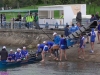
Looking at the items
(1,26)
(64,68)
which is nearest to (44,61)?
(64,68)

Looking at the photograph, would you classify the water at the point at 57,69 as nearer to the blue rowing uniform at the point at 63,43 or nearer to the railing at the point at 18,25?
the blue rowing uniform at the point at 63,43

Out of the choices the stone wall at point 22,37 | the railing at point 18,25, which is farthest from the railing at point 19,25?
the stone wall at point 22,37

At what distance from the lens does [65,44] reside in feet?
93.9

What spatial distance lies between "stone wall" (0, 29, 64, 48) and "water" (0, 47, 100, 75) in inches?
445

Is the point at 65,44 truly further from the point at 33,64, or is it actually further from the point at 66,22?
the point at 66,22

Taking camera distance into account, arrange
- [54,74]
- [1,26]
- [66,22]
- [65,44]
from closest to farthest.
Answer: [54,74]
[65,44]
[66,22]
[1,26]

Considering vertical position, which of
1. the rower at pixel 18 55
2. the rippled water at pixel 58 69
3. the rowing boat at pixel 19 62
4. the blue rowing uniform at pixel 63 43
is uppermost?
the blue rowing uniform at pixel 63 43

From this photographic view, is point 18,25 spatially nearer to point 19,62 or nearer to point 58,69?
point 19,62

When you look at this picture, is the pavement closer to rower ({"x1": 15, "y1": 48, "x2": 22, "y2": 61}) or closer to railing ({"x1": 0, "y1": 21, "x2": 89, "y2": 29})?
rower ({"x1": 15, "y1": 48, "x2": 22, "y2": 61})

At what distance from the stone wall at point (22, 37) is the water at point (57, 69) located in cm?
1131

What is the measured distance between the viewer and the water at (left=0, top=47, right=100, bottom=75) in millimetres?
25000

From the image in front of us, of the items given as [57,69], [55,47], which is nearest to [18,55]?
[55,47]

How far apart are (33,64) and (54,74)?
14.7 ft

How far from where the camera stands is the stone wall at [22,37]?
40.6 meters
